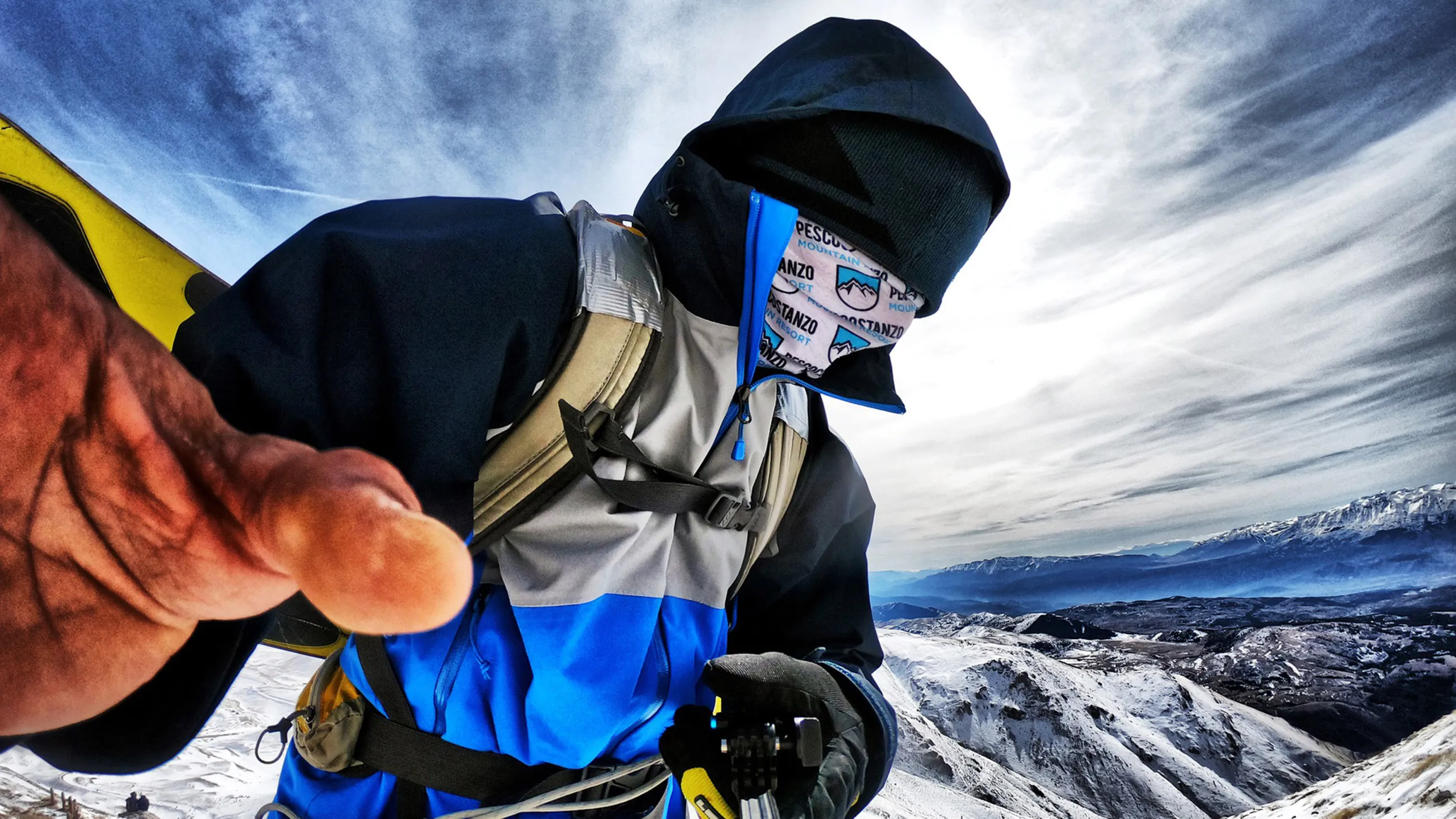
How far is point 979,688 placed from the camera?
1.75 m

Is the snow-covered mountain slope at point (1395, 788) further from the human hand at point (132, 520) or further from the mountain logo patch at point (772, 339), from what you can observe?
the human hand at point (132, 520)

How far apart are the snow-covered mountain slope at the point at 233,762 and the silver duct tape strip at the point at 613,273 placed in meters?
0.53

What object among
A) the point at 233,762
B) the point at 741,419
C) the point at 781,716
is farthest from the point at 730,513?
the point at 233,762

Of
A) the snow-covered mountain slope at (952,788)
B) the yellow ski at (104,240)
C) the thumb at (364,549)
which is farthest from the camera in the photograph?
the snow-covered mountain slope at (952,788)

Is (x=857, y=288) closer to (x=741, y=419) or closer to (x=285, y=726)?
(x=741, y=419)

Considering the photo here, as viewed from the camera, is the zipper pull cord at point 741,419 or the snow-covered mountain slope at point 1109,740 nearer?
the zipper pull cord at point 741,419

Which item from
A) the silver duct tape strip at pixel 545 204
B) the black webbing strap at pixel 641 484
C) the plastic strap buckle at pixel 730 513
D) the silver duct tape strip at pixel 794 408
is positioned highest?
the silver duct tape strip at pixel 545 204

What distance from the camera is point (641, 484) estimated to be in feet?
1.76

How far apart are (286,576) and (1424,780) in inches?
63.0

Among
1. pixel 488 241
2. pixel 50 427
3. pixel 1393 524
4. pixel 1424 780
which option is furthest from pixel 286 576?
pixel 1393 524

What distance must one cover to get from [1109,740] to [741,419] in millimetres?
1633

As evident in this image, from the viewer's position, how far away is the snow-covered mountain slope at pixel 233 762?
666 millimetres

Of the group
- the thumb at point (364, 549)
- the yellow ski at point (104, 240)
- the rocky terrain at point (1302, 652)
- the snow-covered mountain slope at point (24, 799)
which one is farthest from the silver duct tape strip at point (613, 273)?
the rocky terrain at point (1302, 652)

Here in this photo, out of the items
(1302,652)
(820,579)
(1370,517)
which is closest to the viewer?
(820,579)
